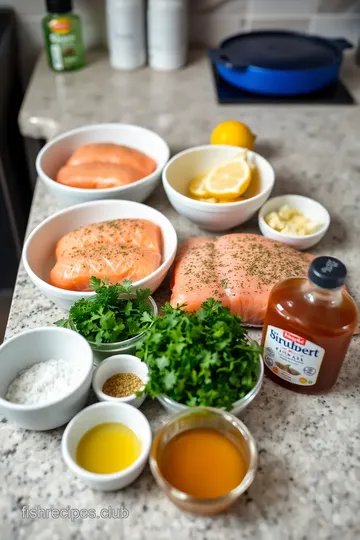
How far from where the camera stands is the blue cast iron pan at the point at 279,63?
4.48ft

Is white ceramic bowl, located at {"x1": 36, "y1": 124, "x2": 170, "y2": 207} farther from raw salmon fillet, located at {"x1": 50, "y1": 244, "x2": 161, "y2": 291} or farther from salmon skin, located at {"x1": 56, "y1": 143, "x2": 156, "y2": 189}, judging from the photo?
raw salmon fillet, located at {"x1": 50, "y1": 244, "x2": 161, "y2": 291}

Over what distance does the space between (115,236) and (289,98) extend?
78cm

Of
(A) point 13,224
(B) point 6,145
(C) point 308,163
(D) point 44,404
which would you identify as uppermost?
(D) point 44,404

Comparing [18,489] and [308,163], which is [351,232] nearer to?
Answer: [308,163]

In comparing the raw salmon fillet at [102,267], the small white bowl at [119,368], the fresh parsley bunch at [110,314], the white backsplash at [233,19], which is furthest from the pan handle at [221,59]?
the small white bowl at [119,368]

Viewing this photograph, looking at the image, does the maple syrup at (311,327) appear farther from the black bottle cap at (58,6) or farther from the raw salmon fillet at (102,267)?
the black bottle cap at (58,6)

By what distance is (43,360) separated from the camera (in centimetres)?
75

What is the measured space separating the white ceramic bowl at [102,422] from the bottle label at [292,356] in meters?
0.20

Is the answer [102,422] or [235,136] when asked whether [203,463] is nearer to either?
[102,422]

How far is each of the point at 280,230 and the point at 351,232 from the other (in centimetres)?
16

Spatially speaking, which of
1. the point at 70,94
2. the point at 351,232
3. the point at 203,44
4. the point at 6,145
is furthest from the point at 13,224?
the point at 351,232

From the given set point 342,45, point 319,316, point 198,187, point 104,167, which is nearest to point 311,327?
point 319,316

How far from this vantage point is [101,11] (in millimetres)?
1579

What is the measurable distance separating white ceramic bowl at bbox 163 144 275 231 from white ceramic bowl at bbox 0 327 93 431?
373 mm
